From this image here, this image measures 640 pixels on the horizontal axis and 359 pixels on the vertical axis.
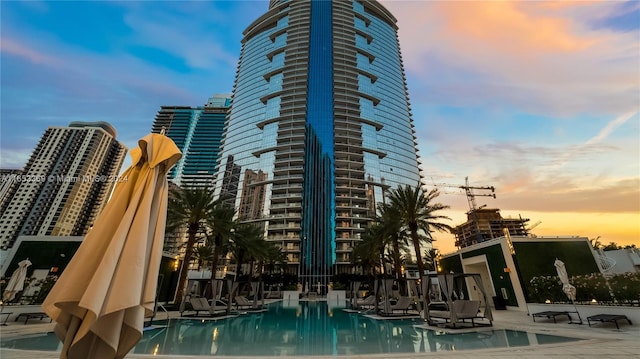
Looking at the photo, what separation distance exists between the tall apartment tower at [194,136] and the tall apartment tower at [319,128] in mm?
41482

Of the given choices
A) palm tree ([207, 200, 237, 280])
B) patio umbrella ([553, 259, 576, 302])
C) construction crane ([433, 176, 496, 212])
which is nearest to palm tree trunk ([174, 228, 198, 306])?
palm tree ([207, 200, 237, 280])

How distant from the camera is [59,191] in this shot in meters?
76.8

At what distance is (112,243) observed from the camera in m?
2.53

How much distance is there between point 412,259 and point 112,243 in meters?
69.3

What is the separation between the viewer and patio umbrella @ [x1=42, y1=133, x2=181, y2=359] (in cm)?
230

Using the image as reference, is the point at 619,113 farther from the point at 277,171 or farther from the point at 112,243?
the point at 277,171

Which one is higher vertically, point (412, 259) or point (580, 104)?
point (580, 104)

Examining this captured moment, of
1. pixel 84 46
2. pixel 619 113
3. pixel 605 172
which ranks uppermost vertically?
pixel 84 46

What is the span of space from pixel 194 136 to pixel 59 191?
5357 centimetres

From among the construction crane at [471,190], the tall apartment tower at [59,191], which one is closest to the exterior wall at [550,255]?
the construction crane at [471,190]

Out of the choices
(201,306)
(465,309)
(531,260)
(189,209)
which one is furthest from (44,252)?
(531,260)

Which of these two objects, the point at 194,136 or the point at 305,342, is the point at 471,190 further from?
the point at 194,136

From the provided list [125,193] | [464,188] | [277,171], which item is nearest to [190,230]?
[125,193]

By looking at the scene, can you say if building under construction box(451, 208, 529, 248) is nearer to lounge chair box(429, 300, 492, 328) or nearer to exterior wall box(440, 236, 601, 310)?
exterior wall box(440, 236, 601, 310)
